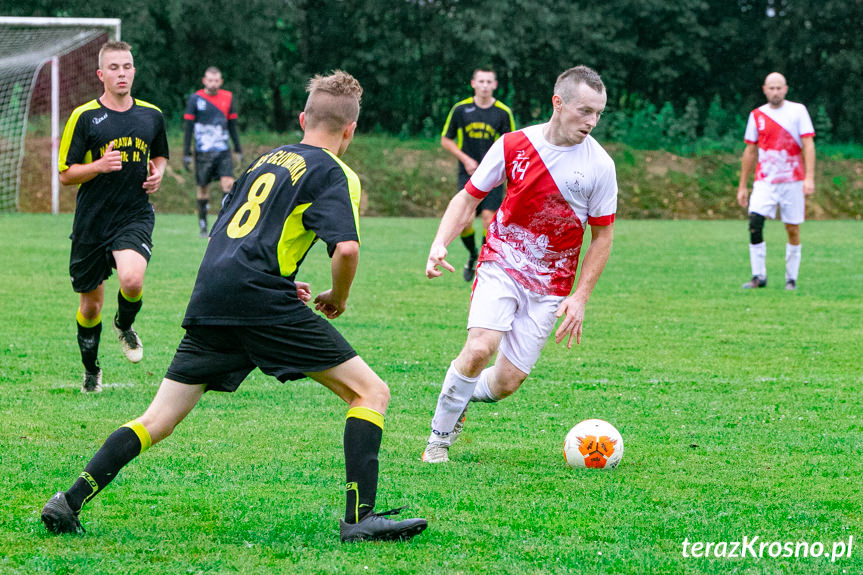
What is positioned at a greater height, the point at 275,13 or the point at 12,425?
the point at 275,13

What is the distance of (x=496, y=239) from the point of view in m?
5.60

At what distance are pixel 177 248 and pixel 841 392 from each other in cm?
1138

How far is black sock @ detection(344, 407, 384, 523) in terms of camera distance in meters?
3.97

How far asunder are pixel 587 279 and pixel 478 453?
3.47ft

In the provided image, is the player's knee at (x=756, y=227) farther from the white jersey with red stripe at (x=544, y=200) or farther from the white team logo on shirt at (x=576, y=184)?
the white team logo on shirt at (x=576, y=184)

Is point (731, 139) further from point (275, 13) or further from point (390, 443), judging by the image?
point (390, 443)

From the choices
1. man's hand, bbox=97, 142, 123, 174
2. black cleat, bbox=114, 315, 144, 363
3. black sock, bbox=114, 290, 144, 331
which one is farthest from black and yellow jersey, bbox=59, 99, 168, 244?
black cleat, bbox=114, 315, 144, 363

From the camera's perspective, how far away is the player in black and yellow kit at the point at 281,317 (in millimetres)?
3928

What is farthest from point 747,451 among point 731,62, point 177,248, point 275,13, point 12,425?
point 731,62

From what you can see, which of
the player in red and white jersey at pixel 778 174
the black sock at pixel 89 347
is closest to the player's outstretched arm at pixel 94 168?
the black sock at pixel 89 347

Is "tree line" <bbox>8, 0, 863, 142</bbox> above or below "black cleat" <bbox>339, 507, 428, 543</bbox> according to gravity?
above

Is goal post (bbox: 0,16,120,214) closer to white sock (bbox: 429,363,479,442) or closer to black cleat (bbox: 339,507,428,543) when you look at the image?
white sock (bbox: 429,363,479,442)

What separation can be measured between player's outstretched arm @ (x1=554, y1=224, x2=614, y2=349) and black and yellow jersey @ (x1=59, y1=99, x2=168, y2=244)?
2.98m

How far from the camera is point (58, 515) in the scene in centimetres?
394
